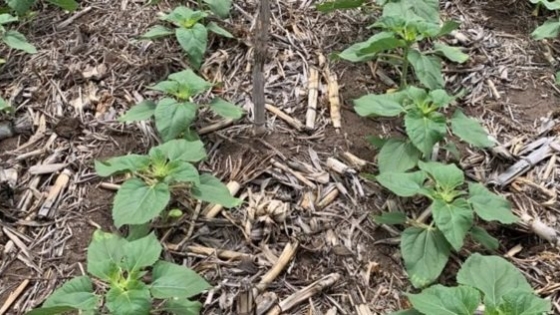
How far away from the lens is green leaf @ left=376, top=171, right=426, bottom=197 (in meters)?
2.22

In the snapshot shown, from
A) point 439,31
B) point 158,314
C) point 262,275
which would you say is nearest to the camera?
point 158,314

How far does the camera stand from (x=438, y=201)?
7.18 ft

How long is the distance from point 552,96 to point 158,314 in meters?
1.67

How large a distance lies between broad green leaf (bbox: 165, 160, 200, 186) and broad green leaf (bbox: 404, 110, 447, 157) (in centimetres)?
70

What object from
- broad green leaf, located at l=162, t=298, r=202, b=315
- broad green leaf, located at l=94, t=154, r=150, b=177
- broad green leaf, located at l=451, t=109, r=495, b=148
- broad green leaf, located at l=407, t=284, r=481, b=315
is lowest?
broad green leaf, located at l=162, t=298, r=202, b=315

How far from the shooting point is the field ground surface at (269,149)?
7.22 feet

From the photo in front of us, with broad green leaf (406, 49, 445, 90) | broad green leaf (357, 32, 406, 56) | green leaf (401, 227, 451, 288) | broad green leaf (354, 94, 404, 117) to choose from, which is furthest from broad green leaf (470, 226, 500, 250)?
broad green leaf (357, 32, 406, 56)

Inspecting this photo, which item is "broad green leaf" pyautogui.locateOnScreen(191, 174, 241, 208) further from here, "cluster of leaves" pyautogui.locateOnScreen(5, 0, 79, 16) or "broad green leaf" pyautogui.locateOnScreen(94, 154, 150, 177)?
"cluster of leaves" pyautogui.locateOnScreen(5, 0, 79, 16)

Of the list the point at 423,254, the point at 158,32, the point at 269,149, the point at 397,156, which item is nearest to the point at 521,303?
the point at 423,254

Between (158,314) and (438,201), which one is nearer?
(158,314)

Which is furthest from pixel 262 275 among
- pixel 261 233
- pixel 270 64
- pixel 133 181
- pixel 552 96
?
pixel 552 96

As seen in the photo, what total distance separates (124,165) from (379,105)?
0.87 meters

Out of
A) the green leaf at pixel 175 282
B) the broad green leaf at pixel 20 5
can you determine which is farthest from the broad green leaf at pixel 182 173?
the broad green leaf at pixel 20 5

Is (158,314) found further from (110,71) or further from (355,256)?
(110,71)
